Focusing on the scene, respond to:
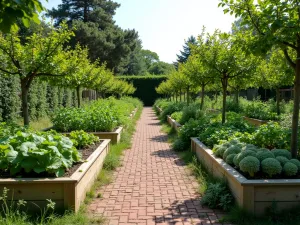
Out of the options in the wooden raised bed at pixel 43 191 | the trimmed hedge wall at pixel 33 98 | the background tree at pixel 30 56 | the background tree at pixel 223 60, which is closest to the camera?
the wooden raised bed at pixel 43 191

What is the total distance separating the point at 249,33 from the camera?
18.2ft

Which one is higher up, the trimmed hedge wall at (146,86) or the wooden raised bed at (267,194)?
the trimmed hedge wall at (146,86)

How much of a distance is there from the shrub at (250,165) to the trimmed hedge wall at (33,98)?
5.78 m

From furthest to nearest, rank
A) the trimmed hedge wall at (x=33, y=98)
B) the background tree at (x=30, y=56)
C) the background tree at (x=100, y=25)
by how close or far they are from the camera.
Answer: the background tree at (x=100, y=25) < the trimmed hedge wall at (x=33, y=98) < the background tree at (x=30, y=56)

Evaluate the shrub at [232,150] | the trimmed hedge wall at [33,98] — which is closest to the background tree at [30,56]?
the trimmed hedge wall at [33,98]

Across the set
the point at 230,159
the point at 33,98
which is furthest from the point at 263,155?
the point at 33,98

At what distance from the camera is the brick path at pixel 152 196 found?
425 cm

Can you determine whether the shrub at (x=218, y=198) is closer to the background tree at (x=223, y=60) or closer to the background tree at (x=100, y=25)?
the background tree at (x=223, y=60)

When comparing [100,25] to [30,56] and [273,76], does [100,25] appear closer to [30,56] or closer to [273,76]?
[273,76]

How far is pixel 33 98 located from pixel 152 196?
36.2 ft

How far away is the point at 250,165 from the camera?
4.49 m

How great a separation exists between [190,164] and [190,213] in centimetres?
282

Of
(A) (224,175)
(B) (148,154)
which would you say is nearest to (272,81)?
(B) (148,154)

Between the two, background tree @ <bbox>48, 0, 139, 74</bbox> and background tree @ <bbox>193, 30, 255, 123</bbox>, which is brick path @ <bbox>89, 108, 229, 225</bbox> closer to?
background tree @ <bbox>193, 30, 255, 123</bbox>
